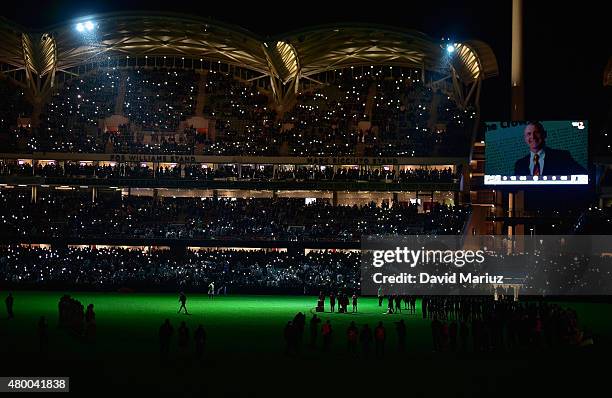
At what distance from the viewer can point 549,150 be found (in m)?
46.2

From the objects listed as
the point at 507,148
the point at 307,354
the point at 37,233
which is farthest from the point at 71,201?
the point at 307,354

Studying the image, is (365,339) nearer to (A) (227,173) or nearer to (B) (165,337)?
(B) (165,337)

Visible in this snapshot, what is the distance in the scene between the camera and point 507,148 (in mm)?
46969

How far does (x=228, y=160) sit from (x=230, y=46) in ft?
29.4

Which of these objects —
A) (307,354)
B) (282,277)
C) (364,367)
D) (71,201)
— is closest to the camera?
(364,367)

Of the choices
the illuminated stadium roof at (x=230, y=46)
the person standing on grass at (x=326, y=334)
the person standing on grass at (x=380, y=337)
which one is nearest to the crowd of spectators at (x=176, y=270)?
the illuminated stadium roof at (x=230, y=46)

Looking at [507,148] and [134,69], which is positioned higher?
[134,69]

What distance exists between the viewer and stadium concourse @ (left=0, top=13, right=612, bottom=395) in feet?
191

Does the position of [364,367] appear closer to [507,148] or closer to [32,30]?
[507,148]

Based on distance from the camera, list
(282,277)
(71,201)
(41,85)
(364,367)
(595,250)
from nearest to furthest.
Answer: (364,367) < (595,250) < (282,277) < (71,201) < (41,85)

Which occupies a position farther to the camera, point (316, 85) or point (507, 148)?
point (316, 85)

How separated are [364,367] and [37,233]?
145 ft

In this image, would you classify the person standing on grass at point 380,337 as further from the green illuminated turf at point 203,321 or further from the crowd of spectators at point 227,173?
the crowd of spectators at point 227,173

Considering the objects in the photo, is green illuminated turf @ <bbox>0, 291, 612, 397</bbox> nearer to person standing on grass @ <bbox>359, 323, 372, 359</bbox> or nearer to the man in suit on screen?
person standing on grass @ <bbox>359, 323, 372, 359</bbox>
